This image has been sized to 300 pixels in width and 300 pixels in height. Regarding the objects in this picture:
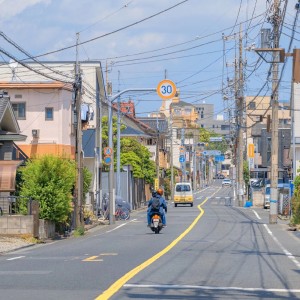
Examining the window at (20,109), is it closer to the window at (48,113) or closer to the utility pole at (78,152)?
the window at (48,113)

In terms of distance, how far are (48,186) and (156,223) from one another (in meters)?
4.71

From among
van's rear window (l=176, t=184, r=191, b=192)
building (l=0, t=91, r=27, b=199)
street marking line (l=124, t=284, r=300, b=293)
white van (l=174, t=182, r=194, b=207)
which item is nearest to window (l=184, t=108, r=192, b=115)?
white van (l=174, t=182, r=194, b=207)

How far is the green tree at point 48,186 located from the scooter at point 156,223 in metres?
3.68

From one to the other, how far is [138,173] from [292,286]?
6109 centimetres

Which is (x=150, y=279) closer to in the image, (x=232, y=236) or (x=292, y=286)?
(x=292, y=286)

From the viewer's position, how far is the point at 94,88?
57.4 meters

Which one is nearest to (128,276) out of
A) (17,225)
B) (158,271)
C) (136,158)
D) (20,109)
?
(158,271)

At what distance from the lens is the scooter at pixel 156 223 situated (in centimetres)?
3253

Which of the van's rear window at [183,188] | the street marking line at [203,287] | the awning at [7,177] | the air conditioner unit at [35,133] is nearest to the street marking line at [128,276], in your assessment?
the street marking line at [203,287]

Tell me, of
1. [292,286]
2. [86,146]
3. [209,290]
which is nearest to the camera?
[209,290]

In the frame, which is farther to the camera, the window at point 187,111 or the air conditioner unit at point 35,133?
the window at point 187,111

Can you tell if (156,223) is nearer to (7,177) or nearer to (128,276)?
(7,177)

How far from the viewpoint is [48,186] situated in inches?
1271

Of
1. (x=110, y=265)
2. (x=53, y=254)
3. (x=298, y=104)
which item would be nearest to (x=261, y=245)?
(x=53, y=254)
